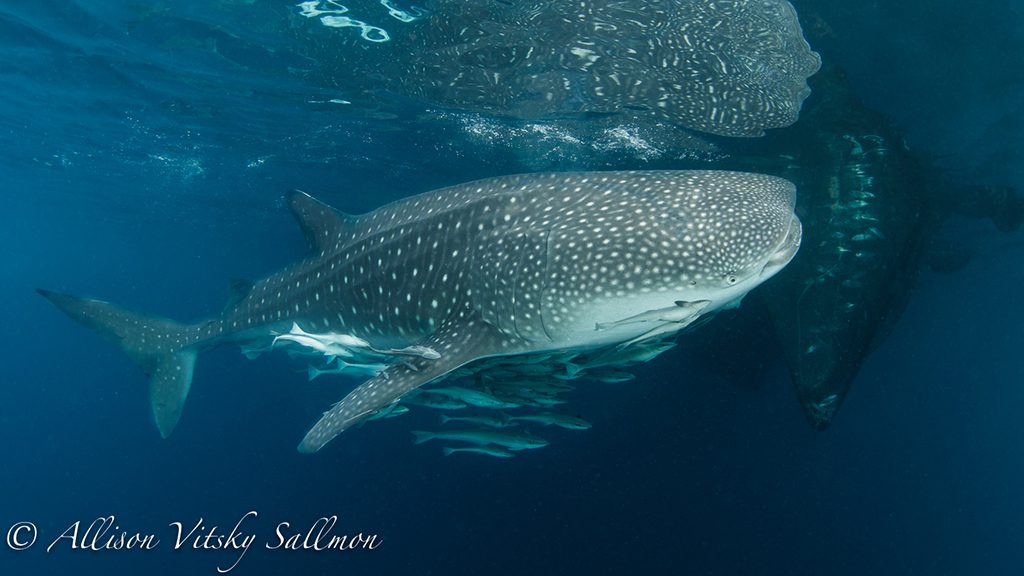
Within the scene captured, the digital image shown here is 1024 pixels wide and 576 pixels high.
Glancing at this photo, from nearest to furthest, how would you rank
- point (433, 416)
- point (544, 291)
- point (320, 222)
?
point (544, 291) → point (320, 222) → point (433, 416)

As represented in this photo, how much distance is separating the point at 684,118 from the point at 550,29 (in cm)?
478

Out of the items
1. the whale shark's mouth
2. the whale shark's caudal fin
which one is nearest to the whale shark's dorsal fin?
the whale shark's caudal fin

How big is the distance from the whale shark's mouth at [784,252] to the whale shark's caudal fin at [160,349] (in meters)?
7.81

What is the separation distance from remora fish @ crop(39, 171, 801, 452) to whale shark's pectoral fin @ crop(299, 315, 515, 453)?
0.04 ft

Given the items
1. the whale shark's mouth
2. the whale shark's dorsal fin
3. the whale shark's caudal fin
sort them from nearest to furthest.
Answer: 1. the whale shark's mouth
2. the whale shark's dorsal fin
3. the whale shark's caudal fin

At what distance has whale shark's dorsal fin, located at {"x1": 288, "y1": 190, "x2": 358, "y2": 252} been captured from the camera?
6.62 m

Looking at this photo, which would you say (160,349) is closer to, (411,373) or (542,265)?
(411,373)

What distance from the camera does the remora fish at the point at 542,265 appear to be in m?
3.64

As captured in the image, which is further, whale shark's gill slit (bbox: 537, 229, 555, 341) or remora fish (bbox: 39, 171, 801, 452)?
whale shark's gill slit (bbox: 537, 229, 555, 341)

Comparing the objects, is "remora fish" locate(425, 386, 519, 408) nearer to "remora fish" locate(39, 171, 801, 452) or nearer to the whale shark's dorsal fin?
"remora fish" locate(39, 171, 801, 452)

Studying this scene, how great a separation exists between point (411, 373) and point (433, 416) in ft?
64.5

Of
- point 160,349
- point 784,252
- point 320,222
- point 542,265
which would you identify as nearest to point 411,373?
point 542,265

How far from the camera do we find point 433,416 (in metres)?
23.2

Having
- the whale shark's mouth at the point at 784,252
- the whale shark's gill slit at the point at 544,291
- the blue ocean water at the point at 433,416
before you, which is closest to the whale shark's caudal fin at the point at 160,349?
the blue ocean water at the point at 433,416
